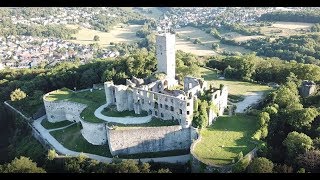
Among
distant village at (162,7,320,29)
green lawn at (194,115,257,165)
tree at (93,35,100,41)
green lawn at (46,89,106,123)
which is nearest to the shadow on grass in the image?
green lawn at (194,115,257,165)

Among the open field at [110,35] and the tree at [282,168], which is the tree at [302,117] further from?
the open field at [110,35]

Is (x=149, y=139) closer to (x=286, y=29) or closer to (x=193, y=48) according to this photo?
(x=193, y=48)

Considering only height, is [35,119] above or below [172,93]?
below

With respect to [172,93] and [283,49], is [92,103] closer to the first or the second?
[172,93]

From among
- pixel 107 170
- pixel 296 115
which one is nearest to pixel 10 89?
pixel 107 170

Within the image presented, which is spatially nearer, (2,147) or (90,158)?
(90,158)
